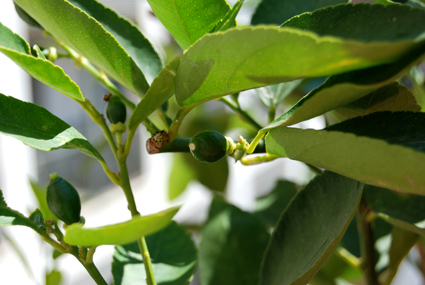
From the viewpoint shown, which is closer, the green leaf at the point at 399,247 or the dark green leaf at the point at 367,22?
the dark green leaf at the point at 367,22

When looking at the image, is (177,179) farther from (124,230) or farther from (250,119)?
(124,230)

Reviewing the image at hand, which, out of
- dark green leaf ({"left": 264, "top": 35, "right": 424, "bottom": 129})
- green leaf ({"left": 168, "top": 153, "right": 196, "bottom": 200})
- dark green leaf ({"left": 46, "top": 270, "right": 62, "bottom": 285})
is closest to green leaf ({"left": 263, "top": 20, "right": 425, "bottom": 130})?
dark green leaf ({"left": 264, "top": 35, "right": 424, "bottom": 129})

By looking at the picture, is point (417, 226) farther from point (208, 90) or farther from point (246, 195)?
point (246, 195)

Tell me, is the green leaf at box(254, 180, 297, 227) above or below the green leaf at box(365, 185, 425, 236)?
below

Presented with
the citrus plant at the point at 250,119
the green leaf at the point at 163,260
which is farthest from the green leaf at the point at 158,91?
the green leaf at the point at 163,260

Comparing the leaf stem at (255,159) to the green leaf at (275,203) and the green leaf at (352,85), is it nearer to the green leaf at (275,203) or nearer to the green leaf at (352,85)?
the green leaf at (352,85)

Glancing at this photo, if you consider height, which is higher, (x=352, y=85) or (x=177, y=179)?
(x=352, y=85)

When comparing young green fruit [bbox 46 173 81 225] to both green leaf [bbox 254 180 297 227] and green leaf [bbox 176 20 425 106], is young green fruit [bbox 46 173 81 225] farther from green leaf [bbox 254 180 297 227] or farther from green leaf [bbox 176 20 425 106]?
green leaf [bbox 254 180 297 227]

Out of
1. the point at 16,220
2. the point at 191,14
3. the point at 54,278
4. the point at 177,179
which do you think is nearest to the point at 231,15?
the point at 191,14
